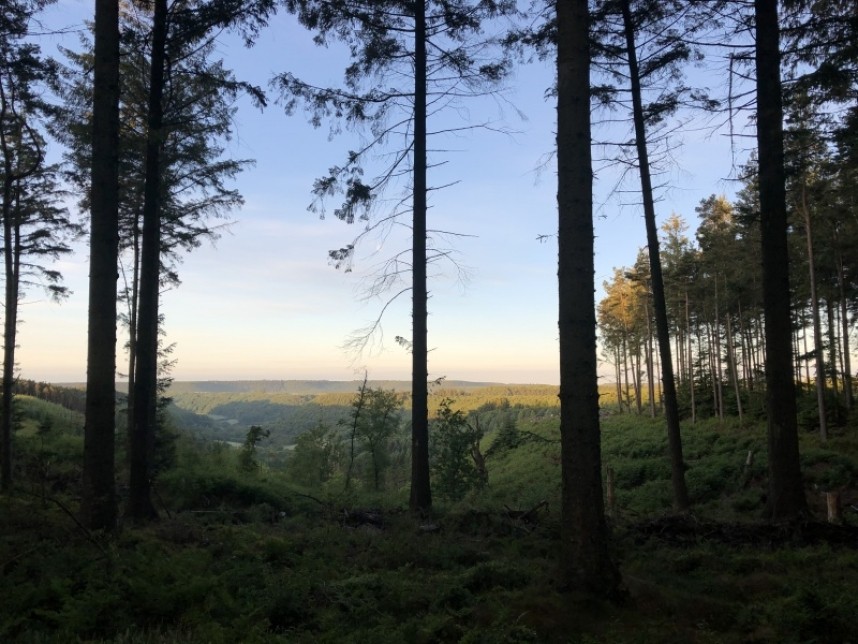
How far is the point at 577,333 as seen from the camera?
5.10 m

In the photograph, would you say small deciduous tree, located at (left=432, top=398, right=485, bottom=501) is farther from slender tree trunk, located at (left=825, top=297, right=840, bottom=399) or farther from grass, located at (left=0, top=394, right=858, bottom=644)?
slender tree trunk, located at (left=825, top=297, right=840, bottom=399)

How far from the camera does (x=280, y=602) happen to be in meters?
4.69

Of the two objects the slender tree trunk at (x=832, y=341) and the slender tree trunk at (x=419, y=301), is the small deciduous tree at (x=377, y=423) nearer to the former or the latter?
the slender tree trunk at (x=419, y=301)

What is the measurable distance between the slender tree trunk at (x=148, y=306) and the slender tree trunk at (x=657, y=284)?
9.30m

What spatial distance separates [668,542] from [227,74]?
436 inches

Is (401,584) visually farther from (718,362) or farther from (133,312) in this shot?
(718,362)

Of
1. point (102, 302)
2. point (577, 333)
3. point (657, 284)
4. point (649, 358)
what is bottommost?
point (649, 358)

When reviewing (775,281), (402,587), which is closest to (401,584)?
(402,587)

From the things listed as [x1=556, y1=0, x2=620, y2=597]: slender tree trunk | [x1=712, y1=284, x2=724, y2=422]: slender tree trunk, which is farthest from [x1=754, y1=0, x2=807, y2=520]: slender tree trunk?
[x1=712, y1=284, x2=724, y2=422]: slender tree trunk

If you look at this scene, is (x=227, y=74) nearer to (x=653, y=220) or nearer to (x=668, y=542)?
(x=653, y=220)

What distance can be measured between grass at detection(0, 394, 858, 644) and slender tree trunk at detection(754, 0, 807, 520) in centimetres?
132

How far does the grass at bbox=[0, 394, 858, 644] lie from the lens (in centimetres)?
412

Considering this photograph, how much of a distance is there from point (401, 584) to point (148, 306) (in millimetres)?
7227

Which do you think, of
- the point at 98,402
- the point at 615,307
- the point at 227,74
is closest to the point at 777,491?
the point at 98,402
